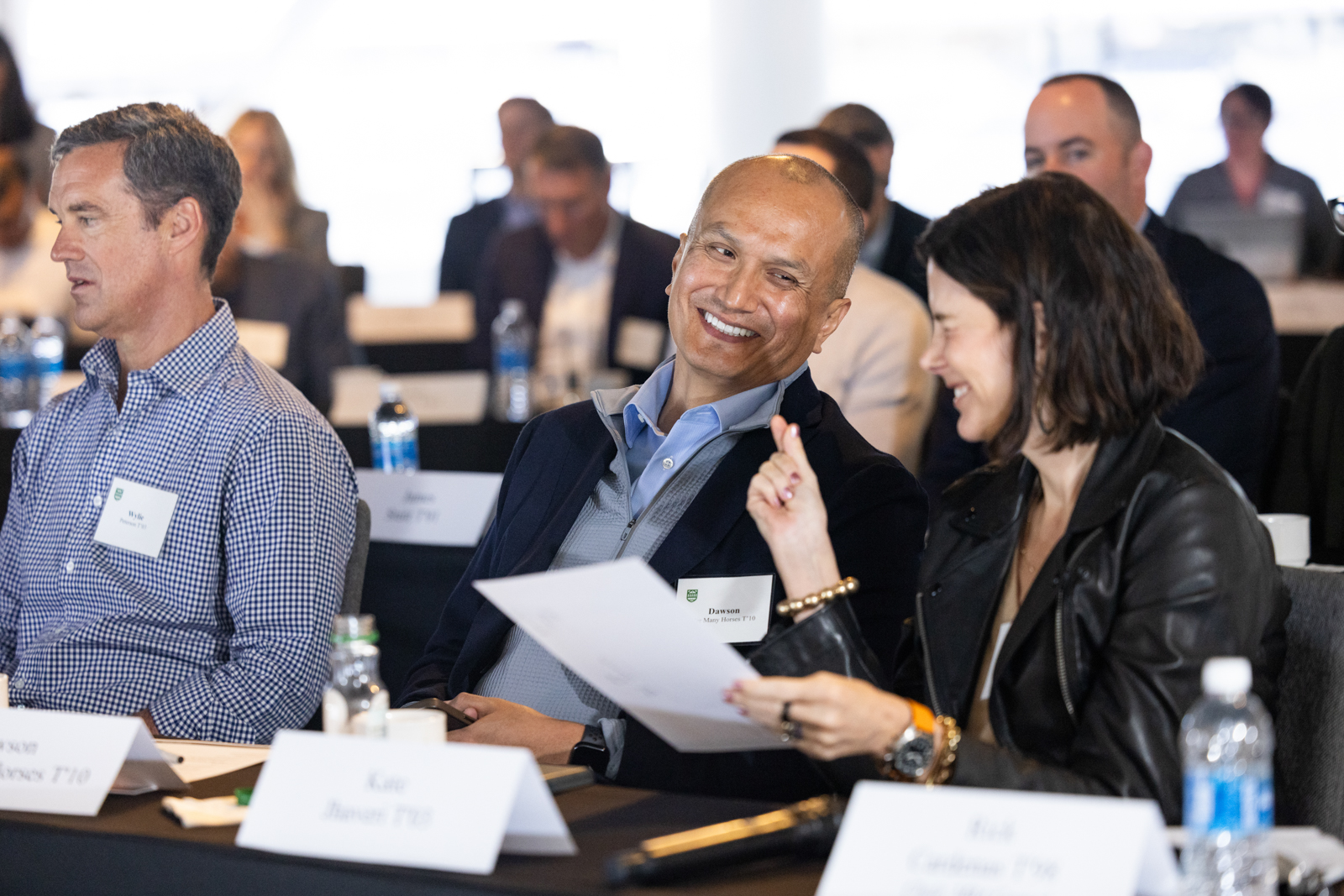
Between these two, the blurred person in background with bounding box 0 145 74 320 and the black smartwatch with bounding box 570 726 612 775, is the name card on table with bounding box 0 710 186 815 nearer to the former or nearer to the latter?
the black smartwatch with bounding box 570 726 612 775

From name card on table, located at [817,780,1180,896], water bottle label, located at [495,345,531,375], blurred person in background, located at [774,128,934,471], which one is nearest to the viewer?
name card on table, located at [817,780,1180,896]

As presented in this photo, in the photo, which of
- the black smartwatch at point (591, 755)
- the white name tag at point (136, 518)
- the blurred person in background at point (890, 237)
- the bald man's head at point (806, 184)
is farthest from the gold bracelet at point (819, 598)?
the blurred person in background at point (890, 237)

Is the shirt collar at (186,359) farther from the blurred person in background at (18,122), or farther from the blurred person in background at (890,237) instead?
the blurred person in background at (18,122)

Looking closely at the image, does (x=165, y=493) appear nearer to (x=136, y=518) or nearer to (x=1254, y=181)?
(x=136, y=518)

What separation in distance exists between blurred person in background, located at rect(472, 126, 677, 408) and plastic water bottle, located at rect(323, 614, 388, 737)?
3446 millimetres

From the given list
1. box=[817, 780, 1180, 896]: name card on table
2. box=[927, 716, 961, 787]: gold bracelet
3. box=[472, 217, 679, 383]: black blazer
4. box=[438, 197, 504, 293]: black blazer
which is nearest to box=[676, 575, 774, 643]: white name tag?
box=[927, 716, 961, 787]: gold bracelet

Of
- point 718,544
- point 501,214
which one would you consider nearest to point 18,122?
point 501,214

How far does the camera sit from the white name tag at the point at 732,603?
1.82 metres

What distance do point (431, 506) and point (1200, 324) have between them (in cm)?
174

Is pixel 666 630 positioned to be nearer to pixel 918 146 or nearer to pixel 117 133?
pixel 117 133

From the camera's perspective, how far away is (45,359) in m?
4.72

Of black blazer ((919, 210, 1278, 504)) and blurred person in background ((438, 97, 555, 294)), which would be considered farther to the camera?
blurred person in background ((438, 97, 555, 294))

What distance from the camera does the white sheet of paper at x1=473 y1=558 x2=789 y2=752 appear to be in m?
1.19

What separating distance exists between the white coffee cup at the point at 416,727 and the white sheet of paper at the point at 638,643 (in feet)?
0.39
